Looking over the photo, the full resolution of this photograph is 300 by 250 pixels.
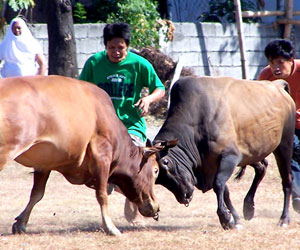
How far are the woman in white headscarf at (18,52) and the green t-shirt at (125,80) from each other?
10.0 ft

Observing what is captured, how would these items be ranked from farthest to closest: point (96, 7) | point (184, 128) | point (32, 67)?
point (96, 7) < point (32, 67) < point (184, 128)

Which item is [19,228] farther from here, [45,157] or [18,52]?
[18,52]

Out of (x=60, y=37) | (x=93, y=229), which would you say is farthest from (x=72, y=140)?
(x=60, y=37)

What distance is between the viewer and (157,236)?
21.1ft

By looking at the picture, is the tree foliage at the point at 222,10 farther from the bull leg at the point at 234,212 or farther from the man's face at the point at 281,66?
the bull leg at the point at 234,212

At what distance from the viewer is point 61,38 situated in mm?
11219

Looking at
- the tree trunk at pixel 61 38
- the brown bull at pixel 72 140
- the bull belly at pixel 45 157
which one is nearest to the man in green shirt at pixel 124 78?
the brown bull at pixel 72 140

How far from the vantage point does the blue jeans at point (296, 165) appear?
26.1 ft

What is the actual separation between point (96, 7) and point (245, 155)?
26.5 feet

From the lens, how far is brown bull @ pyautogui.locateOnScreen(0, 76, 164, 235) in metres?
5.60

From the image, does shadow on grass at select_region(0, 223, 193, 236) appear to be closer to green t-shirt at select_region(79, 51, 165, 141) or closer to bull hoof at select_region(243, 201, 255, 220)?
bull hoof at select_region(243, 201, 255, 220)

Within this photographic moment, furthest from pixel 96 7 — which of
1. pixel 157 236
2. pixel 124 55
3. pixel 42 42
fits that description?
pixel 157 236

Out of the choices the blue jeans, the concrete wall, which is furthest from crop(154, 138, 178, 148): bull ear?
the concrete wall

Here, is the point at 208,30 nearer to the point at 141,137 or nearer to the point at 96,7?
the point at 96,7
